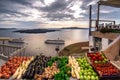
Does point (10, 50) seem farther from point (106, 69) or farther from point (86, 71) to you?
point (106, 69)

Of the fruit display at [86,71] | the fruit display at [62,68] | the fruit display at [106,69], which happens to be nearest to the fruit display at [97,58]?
the fruit display at [86,71]

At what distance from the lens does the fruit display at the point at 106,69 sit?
491 centimetres

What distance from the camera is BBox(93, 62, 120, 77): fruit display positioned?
4.91 meters

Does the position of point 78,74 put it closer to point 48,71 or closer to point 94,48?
point 48,71

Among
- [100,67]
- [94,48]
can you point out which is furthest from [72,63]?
[94,48]

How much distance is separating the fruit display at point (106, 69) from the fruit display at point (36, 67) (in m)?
1.24

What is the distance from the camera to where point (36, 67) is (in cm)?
542

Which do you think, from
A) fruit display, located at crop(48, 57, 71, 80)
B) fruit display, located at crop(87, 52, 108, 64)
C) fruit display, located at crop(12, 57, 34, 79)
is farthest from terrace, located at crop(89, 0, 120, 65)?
fruit display, located at crop(12, 57, 34, 79)

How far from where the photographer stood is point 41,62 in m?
5.89

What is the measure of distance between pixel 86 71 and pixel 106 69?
0.46 m

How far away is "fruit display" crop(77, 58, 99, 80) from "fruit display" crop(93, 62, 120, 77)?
0.40ft

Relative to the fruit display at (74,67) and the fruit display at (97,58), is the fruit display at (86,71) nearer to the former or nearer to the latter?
the fruit display at (74,67)


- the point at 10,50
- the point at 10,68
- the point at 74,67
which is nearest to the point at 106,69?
the point at 74,67

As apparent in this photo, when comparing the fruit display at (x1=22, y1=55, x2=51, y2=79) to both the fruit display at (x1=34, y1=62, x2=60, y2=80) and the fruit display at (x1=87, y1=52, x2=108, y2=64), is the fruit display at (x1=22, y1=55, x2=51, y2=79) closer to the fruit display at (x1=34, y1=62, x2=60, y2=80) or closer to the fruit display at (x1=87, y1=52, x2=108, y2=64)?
the fruit display at (x1=34, y1=62, x2=60, y2=80)
